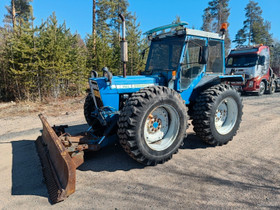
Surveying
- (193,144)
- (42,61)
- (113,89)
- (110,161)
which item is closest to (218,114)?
(193,144)

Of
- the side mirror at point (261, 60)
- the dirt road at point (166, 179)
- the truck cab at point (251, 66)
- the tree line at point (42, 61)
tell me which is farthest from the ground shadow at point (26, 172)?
the side mirror at point (261, 60)

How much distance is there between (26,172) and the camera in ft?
10.6

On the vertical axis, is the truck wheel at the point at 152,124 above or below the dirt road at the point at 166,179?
above

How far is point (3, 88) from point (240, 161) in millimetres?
12253

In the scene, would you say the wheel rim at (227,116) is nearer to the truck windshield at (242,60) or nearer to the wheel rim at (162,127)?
the wheel rim at (162,127)

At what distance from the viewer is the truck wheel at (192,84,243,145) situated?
3.85 m

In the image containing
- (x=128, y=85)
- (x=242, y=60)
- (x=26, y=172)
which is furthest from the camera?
(x=242, y=60)

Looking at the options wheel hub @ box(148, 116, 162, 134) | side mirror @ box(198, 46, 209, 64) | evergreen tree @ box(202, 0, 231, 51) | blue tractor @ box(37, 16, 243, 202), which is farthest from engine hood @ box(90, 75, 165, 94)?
evergreen tree @ box(202, 0, 231, 51)

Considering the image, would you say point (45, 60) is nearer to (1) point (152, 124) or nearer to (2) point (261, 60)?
(1) point (152, 124)

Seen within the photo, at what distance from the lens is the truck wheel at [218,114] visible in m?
3.85

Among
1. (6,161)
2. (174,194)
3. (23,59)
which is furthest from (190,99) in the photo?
(23,59)

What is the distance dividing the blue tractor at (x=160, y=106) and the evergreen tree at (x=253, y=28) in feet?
107

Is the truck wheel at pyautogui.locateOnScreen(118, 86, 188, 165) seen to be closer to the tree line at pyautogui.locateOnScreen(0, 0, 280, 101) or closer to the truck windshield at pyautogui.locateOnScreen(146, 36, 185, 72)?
the truck windshield at pyautogui.locateOnScreen(146, 36, 185, 72)

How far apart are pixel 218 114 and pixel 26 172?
12.6 feet
